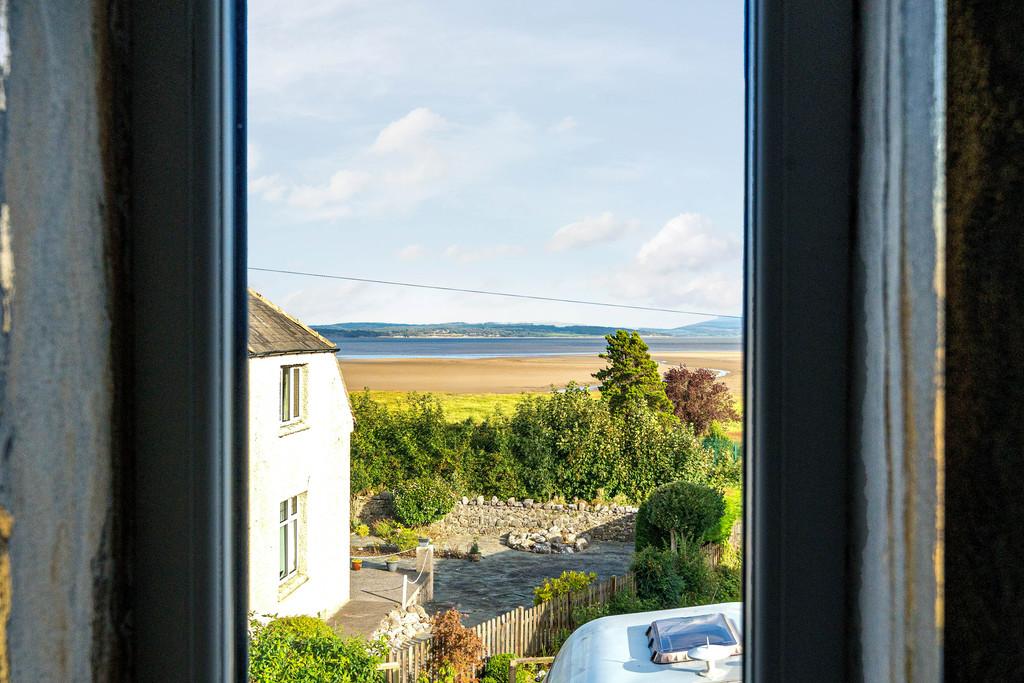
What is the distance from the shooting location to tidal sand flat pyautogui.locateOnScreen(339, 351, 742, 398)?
680 millimetres

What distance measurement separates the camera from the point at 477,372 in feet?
2.44

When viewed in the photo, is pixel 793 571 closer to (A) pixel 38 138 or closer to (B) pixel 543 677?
(B) pixel 543 677

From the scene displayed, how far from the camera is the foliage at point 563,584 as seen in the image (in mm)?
685

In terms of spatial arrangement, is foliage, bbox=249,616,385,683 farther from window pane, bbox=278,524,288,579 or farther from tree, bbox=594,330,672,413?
tree, bbox=594,330,672,413

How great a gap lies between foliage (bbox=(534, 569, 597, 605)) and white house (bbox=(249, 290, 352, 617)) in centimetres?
22

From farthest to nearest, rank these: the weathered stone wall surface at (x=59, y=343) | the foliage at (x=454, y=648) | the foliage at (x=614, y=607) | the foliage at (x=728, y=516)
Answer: the foliage at (x=454, y=648) → the foliage at (x=614, y=607) → the foliage at (x=728, y=516) → the weathered stone wall surface at (x=59, y=343)

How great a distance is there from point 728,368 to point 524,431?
0.72 ft

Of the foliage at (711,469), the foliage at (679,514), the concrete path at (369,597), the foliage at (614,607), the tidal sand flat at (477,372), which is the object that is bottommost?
the concrete path at (369,597)

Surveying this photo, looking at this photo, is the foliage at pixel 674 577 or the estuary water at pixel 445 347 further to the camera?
the estuary water at pixel 445 347

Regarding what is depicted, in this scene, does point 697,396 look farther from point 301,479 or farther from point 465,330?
point 301,479

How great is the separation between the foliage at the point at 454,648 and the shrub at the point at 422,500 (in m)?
0.12

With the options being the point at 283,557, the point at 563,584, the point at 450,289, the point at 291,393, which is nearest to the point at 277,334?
the point at 291,393

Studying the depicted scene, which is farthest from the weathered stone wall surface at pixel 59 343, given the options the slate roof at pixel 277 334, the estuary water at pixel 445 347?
the estuary water at pixel 445 347

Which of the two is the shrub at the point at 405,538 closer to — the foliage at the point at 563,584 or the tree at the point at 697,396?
the foliage at the point at 563,584
